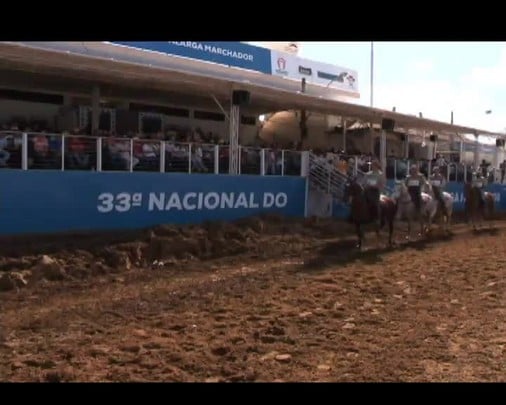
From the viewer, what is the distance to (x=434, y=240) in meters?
20.5

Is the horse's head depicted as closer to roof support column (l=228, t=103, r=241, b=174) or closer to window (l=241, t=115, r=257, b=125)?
roof support column (l=228, t=103, r=241, b=174)

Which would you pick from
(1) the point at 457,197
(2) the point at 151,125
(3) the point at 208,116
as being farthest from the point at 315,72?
(2) the point at 151,125

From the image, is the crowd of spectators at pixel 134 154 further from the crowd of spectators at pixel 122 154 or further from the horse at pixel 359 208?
the horse at pixel 359 208

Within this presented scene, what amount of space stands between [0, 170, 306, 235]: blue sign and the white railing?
375mm

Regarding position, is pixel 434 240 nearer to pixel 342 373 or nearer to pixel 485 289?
pixel 485 289

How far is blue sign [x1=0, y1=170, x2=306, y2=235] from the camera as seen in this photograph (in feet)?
50.5

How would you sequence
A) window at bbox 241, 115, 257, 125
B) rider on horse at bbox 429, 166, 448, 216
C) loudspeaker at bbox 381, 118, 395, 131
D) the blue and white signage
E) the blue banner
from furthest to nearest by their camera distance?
the blue and white signage, window at bbox 241, 115, 257, 125, loudspeaker at bbox 381, 118, 395, 131, the blue banner, rider on horse at bbox 429, 166, 448, 216

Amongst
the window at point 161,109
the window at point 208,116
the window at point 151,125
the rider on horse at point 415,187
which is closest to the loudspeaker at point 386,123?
the window at point 208,116

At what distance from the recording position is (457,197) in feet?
114

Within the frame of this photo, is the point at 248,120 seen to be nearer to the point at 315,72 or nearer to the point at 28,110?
the point at 315,72

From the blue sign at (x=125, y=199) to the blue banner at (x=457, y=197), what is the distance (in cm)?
314

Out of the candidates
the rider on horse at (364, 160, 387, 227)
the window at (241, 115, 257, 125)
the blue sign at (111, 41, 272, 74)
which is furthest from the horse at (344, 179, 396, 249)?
the window at (241, 115, 257, 125)
